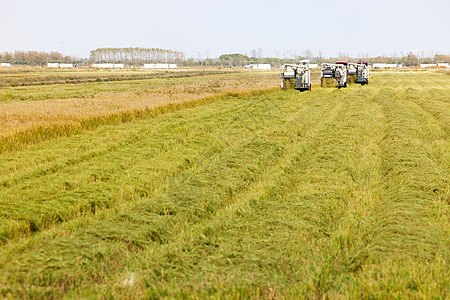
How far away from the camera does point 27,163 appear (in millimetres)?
8484

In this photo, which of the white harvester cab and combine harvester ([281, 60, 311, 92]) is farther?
the white harvester cab

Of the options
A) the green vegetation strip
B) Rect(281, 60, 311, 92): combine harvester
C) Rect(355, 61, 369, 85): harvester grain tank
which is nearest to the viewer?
the green vegetation strip

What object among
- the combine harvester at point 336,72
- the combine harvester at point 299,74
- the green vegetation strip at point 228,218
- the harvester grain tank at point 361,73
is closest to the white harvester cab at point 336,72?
the combine harvester at point 336,72

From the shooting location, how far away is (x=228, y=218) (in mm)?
5281

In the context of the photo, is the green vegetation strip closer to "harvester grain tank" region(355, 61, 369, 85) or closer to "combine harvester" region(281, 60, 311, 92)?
"combine harvester" region(281, 60, 311, 92)

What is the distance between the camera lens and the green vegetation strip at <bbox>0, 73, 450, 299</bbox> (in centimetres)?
369

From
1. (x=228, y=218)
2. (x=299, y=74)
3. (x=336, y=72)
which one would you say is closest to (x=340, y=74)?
(x=336, y=72)

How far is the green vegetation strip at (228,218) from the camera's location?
12.1 feet

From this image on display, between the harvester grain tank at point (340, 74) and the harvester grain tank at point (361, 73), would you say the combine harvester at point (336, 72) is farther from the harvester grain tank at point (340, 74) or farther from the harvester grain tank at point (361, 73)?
the harvester grain tank at point (361, 73)

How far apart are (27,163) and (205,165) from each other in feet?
13.2

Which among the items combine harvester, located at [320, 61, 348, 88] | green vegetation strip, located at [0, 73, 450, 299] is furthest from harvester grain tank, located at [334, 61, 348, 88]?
green vegetation strip, located at [0, 73, 450, 299]

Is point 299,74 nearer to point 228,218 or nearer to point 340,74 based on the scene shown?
point 340,74

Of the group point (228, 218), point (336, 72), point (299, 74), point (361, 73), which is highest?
point (361, 73)

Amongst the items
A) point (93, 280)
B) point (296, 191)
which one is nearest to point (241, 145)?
point (296, 191)
